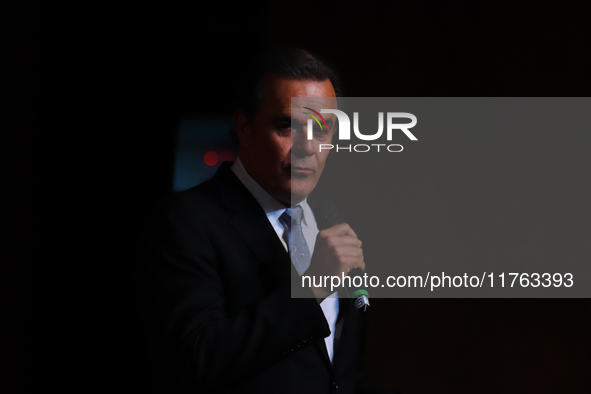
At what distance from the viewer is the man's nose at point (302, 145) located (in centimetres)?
120

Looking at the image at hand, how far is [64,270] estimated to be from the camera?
5.98 feet

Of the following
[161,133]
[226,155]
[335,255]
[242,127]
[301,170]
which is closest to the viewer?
[335,255]

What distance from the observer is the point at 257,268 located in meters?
1.12

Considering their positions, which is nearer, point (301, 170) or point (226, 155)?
point (301, 170)

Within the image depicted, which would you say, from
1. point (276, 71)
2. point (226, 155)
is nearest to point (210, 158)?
point (226, 155)

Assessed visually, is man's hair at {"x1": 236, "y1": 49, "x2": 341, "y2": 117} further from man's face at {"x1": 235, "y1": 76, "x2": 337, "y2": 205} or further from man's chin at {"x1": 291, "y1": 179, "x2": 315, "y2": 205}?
man's chin at {"x1": 291, "y1": 179, "x2": 315, "y2": 205}

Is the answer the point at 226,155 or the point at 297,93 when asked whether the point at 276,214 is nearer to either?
the point at 297,93

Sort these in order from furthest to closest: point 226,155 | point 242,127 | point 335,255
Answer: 1. point 226,155
2. point 242,127
3. point 335,255

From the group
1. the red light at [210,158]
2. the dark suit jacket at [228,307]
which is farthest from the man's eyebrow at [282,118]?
the red light at [210,158]

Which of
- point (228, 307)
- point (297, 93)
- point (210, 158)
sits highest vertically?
point (210, 158)

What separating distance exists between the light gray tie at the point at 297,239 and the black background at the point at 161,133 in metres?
0.97

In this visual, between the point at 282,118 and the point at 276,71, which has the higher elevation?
the point at 276,71

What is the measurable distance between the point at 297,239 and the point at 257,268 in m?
0.16

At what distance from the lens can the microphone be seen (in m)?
1.03
